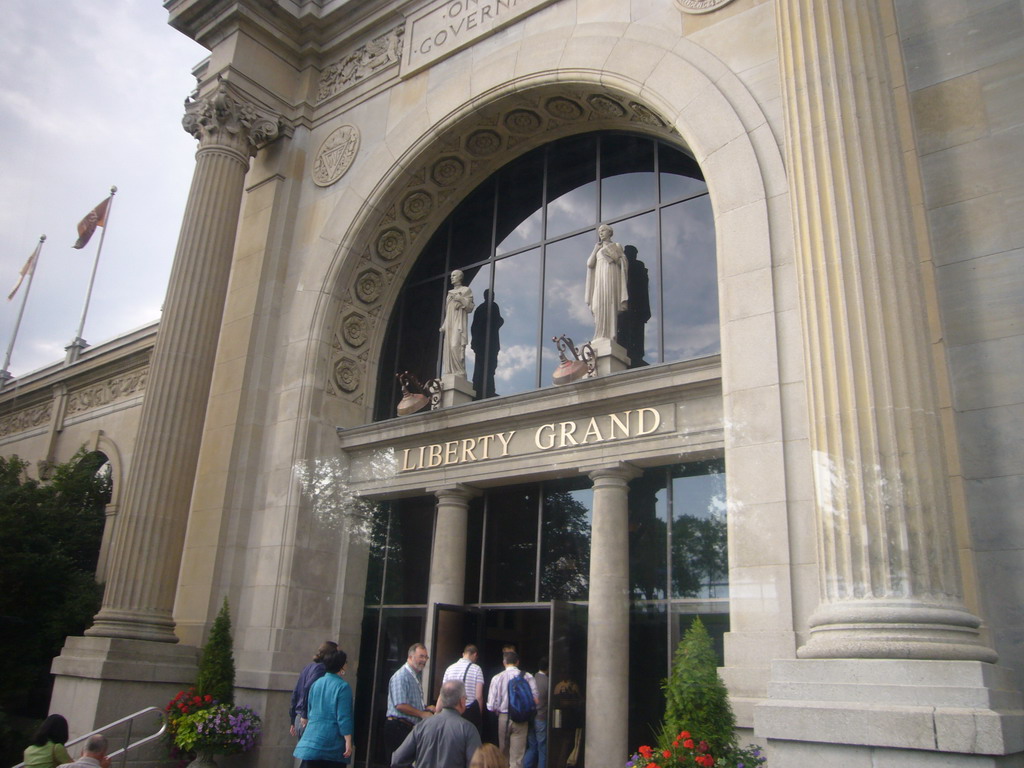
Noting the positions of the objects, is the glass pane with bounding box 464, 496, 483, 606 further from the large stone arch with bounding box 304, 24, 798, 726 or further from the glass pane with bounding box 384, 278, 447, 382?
the large stone arch with bounding box 304, 24, 798, 726

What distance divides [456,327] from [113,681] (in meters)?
8.43

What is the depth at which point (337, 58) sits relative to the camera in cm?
2012

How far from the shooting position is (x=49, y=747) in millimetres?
9547

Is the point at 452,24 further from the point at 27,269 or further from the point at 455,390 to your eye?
the point at 27,269

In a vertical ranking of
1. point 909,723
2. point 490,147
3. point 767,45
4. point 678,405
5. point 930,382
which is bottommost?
point 909,723

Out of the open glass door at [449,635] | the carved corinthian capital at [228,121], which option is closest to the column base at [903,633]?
the open glass door at [449,635]

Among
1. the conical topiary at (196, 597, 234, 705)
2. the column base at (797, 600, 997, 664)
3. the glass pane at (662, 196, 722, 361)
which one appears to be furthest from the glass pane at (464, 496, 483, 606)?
the column base at (797, 600, 997, 664)

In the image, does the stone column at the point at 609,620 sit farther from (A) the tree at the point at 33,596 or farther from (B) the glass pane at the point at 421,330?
(A) the tree at the point at 33,596

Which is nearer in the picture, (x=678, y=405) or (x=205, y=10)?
(x=678, y=405)

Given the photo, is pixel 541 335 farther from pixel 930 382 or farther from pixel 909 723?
pixel 909 723

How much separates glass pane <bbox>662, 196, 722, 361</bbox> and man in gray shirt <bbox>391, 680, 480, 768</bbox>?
782cm

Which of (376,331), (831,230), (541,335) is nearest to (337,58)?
(376,331)

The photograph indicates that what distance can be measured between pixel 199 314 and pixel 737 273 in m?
11.0

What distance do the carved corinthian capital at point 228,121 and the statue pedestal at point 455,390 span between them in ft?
24.0
